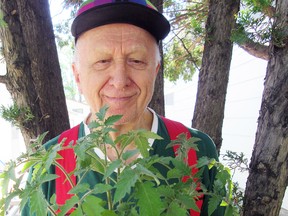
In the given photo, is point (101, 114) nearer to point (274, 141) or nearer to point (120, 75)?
point (120, 75)

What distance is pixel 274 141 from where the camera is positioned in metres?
1.13

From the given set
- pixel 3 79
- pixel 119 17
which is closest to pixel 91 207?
pixel 119 17

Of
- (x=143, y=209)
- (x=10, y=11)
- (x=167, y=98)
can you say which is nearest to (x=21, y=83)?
(x=10, y=11)

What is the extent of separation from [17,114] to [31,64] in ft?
0.94

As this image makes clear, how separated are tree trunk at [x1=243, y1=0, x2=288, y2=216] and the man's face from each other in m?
0.43

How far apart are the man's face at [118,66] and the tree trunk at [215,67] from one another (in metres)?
1.14

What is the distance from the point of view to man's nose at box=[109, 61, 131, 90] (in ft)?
3.83

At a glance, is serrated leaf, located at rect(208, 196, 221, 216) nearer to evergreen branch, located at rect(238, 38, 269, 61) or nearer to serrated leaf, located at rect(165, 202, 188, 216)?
serrated leaf, located at rect(165, 202, 188, 216)

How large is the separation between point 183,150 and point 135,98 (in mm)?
472

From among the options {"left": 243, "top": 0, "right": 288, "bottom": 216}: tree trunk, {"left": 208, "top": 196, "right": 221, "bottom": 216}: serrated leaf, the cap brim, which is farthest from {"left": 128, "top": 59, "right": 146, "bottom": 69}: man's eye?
{"left": 208, "top": 196, "right": 221, "bottom": 216}: serrated leaf

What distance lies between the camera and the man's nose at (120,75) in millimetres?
1168

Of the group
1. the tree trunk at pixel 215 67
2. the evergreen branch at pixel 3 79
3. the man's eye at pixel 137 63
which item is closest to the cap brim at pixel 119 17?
the man's eye at pixel 137 63

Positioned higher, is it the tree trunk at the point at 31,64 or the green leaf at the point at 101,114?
the tree trunk at the point at 31,64

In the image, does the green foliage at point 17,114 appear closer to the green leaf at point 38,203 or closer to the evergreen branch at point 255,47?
the evergreen branch at point 255,47
